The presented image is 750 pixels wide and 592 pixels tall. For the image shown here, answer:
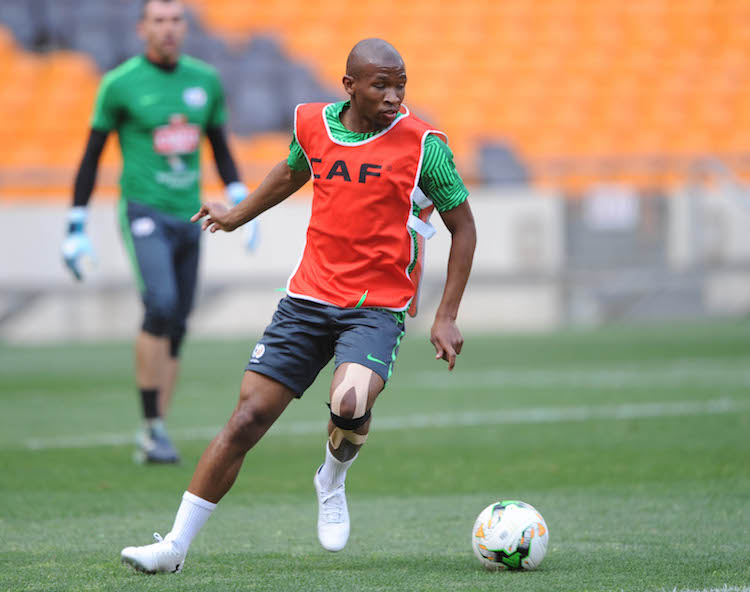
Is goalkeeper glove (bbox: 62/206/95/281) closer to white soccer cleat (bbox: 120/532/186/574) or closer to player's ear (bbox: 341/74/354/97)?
player's ear (bbox: 341/74/354/97)

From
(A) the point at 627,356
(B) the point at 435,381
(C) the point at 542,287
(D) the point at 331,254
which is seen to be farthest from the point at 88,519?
(C) the point at 542,287

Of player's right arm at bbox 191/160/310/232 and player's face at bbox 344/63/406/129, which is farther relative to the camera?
player's right arm at bbox 191/160/310/232

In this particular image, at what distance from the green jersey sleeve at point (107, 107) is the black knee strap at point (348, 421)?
3406mm

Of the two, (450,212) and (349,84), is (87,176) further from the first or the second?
(450,212)

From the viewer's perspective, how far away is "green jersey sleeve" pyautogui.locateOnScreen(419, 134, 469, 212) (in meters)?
4.36

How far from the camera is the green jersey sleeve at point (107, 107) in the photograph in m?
7.18

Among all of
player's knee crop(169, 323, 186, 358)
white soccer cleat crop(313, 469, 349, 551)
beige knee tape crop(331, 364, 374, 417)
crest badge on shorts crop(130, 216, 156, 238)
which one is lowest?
player's knee crop(169, 323, 186, 358)

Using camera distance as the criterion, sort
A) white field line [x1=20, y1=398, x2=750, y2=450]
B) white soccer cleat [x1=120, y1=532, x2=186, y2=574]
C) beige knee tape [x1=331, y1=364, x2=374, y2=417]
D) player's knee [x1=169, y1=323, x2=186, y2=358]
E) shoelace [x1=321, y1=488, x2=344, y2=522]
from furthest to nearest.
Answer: white field line [x1=20, y1=398, x2=750, y2=450], player's knee [x1=169, y1=323, x2=186, y2=358], shoelace [x1=321, y1=488, x2=344, y2=522], beige knee tape [x1=331, y1=364, x2=374, y2=417], white soccer cleat [x1=120, y1=532, x2=186, y2=574]

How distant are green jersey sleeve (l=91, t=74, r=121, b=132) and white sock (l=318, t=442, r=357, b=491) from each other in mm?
3306

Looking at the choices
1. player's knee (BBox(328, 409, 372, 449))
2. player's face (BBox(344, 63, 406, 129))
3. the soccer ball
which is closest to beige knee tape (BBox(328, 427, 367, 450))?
player's knee (BBox(328, 409, 372, 449))

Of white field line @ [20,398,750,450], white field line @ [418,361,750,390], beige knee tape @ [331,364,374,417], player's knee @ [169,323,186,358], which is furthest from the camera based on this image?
white field line @ [418,361,750,390]

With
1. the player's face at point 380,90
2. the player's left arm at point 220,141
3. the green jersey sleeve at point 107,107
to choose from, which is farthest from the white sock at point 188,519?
the green jersey sleeve at point 107,107

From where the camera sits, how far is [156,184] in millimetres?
7176

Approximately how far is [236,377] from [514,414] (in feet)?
12.4
